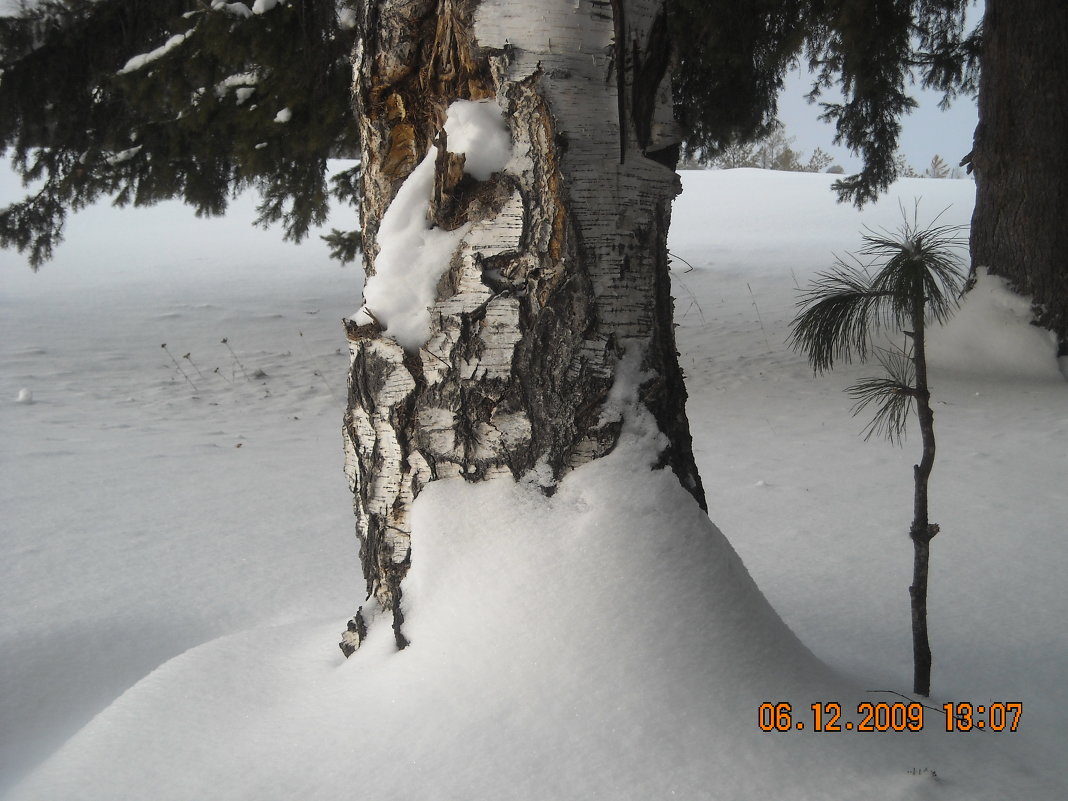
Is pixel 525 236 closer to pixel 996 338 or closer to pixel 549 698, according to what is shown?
pixel 549 698

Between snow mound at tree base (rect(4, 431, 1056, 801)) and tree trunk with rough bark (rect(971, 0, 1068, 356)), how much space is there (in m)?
4.34

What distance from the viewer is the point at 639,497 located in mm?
1435

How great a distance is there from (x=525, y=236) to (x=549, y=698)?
751 millimetres

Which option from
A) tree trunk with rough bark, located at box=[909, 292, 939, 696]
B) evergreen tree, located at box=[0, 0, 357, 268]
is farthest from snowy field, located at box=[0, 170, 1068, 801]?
evergreen tree, located at box=[0, 0, 357, 268]

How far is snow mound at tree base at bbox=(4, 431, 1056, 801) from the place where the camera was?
3.87ft

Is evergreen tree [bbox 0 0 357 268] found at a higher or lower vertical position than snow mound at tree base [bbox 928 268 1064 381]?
higher

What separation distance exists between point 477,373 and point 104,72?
18.4 feet

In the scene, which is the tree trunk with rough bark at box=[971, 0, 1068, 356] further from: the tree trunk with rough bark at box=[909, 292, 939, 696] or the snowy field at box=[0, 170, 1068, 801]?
the tree trunk with rough bark at box=[909, 292, 939, 696]

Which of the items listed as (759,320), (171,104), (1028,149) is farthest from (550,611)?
(759,320)

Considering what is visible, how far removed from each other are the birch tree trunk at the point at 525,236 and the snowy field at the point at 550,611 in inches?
3.6

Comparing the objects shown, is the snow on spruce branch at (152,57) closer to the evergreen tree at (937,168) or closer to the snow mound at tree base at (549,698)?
the snow mound at tree base at (549,698)

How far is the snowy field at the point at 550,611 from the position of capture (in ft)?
4.03

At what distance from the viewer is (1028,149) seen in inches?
189

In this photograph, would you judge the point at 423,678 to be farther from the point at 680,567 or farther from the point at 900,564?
the point at 900,564
